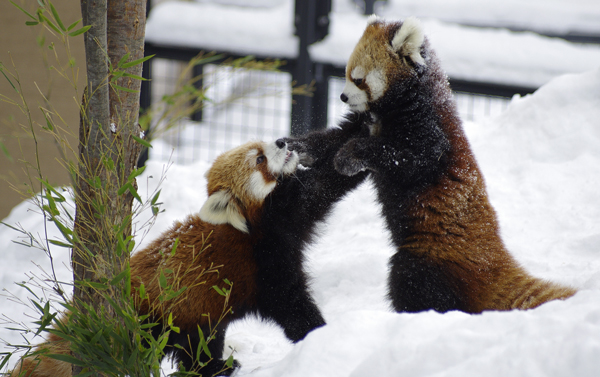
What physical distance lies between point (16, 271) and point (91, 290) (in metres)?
1.96

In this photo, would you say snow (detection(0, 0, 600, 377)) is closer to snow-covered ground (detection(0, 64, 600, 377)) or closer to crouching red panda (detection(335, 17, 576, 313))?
snow-covered ground (detection(0, 64, 600, 377))

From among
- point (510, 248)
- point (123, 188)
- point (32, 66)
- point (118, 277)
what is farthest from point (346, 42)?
point (118, 277)

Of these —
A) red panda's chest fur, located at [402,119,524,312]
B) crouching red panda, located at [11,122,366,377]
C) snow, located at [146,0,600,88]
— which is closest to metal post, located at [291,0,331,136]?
snow, located at [146,0,600,88]

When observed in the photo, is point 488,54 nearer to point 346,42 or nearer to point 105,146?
point 346,42

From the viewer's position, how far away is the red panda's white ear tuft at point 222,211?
2.33 meters

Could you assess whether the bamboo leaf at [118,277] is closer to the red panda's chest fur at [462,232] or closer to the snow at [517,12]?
the red panda's chest fur at [462,232]

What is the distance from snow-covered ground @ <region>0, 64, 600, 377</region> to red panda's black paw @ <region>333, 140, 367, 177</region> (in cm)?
63

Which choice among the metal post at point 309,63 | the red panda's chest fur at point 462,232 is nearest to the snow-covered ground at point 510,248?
the red panda's chest fur at point 462,232

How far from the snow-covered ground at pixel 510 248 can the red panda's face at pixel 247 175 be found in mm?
329

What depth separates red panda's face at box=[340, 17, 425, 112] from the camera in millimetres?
2471

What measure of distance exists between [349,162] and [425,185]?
37cm

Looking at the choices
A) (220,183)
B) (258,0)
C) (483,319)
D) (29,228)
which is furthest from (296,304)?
(258,0)

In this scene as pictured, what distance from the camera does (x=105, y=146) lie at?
1.66 metres

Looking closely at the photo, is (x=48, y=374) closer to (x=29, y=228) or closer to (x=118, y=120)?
(x=118, y=120)
